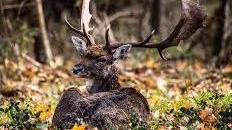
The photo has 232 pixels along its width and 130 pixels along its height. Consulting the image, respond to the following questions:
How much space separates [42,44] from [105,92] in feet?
31.4

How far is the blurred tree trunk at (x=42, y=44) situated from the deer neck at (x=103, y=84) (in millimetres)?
7433

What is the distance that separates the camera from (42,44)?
1831 centimetres

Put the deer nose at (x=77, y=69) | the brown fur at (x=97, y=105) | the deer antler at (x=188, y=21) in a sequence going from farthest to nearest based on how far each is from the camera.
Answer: the deer nose at (x=77, y=69), the deer antler at (x=188, y=21), the brown fur at (x=97, y=105)

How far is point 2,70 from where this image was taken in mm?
14938

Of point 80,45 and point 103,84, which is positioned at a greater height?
point 80,45

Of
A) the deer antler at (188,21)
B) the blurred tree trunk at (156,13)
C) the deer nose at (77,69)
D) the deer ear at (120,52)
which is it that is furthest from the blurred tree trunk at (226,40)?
the deer nose at (77,69)

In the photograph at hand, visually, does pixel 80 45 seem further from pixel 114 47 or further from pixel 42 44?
pixel 42 44

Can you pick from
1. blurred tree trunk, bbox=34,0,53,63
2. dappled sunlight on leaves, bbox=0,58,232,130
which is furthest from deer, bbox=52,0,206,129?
blurred tree trunk, bbox=34,0,53,63

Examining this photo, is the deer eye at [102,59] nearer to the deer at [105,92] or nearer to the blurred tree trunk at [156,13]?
the deer at [105,92]

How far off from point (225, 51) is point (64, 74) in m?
4.76

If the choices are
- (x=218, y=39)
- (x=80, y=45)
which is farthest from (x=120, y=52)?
(x=218, y=39)

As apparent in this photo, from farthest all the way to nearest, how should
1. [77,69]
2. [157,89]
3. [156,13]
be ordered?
[156,13]
[157,89]
[77,69]

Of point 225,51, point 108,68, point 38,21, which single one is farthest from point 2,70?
point 225,51

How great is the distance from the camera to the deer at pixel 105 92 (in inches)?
323
